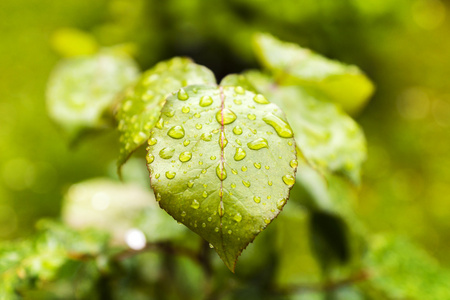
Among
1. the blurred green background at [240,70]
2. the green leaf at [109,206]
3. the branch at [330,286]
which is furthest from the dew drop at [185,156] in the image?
the blurred green background at [240,70]

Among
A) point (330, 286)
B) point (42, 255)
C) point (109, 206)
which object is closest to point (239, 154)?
point (42, 255)

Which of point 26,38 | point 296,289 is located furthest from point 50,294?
point 26,38

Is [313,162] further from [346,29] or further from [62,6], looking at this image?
[62,6]

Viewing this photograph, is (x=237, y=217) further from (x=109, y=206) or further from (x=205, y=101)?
(x=109, y=206)

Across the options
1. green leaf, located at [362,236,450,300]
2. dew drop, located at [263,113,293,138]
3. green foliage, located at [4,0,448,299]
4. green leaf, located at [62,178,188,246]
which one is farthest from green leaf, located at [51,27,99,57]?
green leaf, located at [362,236,450,300]

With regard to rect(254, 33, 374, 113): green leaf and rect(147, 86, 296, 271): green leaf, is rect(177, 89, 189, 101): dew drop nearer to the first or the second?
rect(147, 86, 296, 271): green leaf
